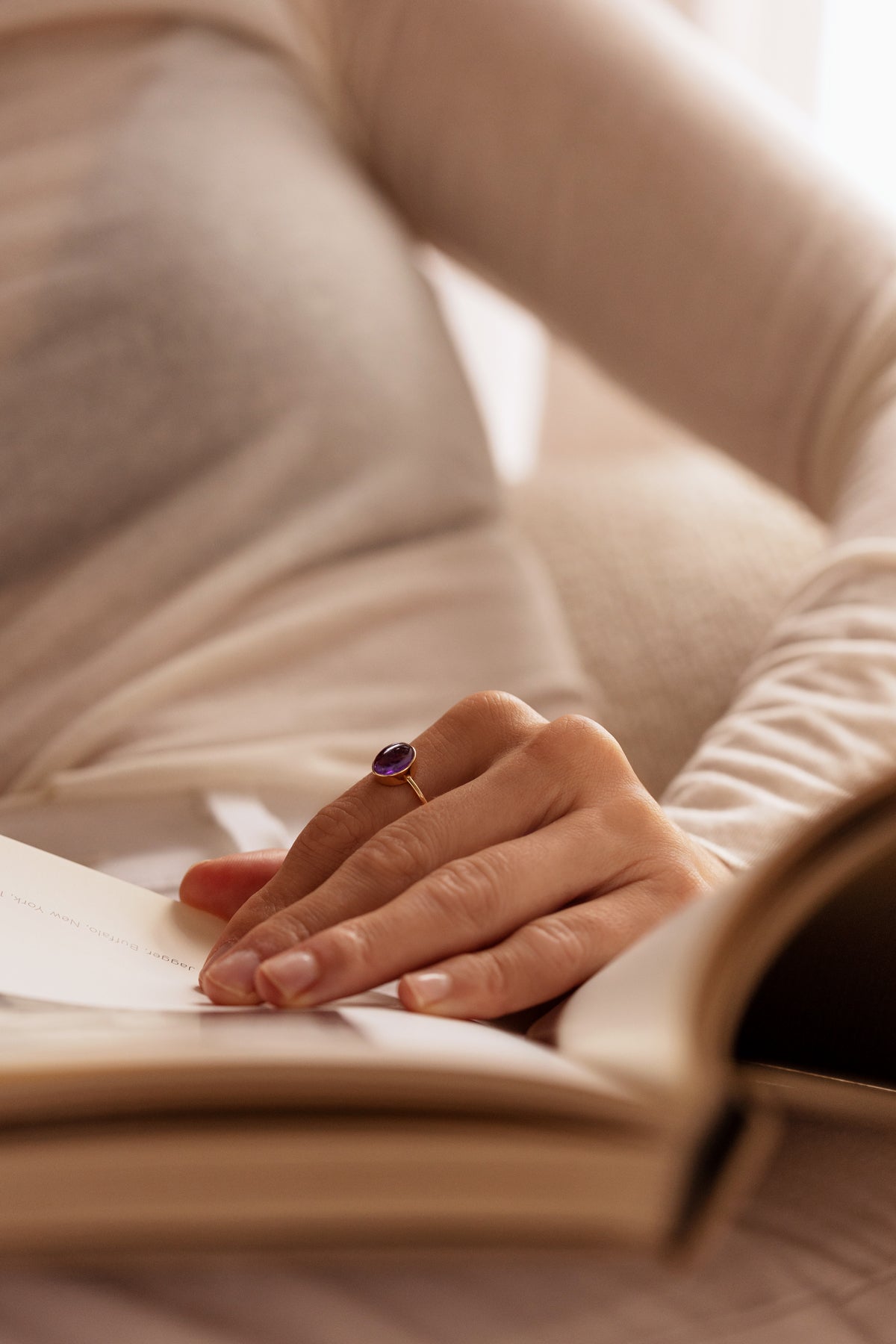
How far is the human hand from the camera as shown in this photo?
0.32m

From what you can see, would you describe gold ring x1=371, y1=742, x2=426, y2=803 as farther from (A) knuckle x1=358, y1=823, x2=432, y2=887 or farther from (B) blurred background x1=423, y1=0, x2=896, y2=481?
(B) blurred background x1=423, y1=0, x2=896, y2=481

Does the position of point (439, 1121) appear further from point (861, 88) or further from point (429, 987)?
point (861, 88)

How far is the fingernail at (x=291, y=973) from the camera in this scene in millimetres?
304

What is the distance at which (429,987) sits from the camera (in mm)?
317

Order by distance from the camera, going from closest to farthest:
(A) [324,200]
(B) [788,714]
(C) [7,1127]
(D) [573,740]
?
1. (C) [7,1127]
2. (D) [573,740]
3. (B) [788,714]
4. (A) [324,200]

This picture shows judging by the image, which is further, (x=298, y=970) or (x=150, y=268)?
(x=150, y=268)

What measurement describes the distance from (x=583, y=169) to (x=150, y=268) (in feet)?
0.93

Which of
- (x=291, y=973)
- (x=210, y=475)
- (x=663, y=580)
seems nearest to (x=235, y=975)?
(x=291, y=973)

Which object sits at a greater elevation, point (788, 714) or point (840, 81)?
point (840, 81)

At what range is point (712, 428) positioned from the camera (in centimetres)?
72

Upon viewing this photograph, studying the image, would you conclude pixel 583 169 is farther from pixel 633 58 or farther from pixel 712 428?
pixel 712 428

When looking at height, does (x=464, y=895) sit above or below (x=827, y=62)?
below

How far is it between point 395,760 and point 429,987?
111 mm

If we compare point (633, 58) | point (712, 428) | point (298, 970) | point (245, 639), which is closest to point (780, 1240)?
point (298, 970)
